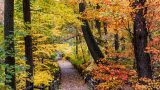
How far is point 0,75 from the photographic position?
814 centimetres

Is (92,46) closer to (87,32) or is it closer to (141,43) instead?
(87,32)

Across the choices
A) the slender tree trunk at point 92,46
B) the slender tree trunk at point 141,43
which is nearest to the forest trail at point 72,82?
the slender tree trunk at point 92,46

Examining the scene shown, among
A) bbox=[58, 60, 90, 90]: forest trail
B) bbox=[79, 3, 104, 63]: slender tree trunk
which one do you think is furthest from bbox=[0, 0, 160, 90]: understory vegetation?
bbox=[58, 60, 90, 90]: forest trail

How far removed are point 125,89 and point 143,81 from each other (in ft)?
34.2

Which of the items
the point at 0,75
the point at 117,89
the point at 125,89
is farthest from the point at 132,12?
the point at 125,89

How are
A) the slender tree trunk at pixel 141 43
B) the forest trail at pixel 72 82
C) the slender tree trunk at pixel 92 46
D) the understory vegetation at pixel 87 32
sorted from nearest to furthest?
the understory vegetation at pixel 87 32 → the slender tree trunk at pixel 141 43 → the slender tree trunk at pixel 92 46 → the forest trail at pixel 72 82

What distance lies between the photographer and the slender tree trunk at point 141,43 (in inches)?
499

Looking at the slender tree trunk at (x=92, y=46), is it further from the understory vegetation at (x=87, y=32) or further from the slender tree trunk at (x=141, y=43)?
the slender tree trunk at (x=141, y=43)

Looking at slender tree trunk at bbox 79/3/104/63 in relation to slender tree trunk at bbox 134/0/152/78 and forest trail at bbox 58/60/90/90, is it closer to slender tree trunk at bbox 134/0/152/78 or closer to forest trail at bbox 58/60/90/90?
slender tree trunk at bbox 134/0/152/78

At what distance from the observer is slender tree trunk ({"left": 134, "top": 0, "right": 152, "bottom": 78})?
41.6ft

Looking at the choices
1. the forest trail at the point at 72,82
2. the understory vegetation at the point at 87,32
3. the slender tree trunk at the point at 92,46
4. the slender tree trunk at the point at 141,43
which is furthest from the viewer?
the forest trail at the point at 72,82

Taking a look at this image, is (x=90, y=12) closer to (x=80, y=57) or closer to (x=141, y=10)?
(x=141, y=10)

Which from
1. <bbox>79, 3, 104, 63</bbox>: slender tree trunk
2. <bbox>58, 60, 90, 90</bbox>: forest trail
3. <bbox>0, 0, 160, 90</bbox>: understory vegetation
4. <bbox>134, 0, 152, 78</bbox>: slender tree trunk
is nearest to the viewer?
<bbox>0, 0, 160, 90</bbox>: understory vegetation

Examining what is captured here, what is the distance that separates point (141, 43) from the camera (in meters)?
→ 12.8
